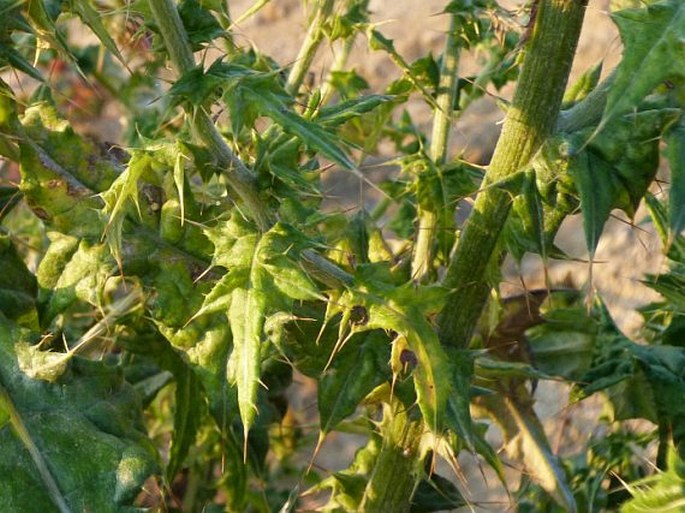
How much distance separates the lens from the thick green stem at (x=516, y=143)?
1.50 meters

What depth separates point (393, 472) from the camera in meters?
1.83

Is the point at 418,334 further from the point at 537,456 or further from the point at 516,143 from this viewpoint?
the point at 537,456

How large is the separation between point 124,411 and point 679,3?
3.61 feet

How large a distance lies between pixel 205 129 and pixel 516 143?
1.58ft

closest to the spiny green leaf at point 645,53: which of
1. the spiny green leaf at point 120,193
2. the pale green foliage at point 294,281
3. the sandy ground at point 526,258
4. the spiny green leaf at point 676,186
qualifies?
the pale green foliage at point 294,281

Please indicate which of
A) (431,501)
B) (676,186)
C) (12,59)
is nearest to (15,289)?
(12,59)

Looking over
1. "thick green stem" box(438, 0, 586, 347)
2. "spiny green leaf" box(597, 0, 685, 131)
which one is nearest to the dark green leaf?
"thick green stem" box(438, 0, 586, 347)

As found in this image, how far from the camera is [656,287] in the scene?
1.87 metres

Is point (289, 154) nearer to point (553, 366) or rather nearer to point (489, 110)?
point (553, 366)

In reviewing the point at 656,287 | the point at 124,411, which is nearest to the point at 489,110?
the point at 656,287

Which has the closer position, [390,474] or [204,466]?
[390,474]

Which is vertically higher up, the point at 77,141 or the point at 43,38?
the point at 43,38

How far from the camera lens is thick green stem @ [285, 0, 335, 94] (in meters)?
2.10

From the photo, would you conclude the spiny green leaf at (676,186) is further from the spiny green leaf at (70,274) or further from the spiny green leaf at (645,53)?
the spiny green leaf at (70,274)
